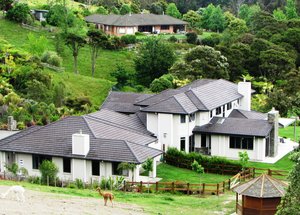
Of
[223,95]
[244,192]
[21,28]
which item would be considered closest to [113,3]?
[21,28]

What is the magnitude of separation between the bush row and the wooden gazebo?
12040 millimetres

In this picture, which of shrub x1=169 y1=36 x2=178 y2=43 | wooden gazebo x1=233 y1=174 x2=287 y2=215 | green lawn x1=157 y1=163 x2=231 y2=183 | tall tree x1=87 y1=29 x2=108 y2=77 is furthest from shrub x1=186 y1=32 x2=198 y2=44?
wooden gazebo x1=233 y1=174 x2=287 y2=215

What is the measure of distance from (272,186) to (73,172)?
13.6 metres

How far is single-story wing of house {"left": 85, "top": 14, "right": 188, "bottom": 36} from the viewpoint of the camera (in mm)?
108562

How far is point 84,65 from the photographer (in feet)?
290

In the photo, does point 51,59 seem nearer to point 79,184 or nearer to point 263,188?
point 79,184

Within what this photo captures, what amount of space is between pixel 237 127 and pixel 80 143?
→ 15.1 metres

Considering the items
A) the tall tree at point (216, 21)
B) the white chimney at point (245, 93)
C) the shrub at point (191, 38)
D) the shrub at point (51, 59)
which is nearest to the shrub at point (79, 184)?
the white chimney at point (245, 93)

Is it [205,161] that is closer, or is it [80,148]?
[80,148]

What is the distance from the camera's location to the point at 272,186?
105 feet

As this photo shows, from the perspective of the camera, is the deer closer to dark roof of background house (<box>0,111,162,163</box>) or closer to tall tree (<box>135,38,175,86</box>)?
dark roof of background house (<box>0,111,162,163</box>)

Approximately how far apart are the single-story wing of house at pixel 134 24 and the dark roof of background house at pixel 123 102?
1896 inches

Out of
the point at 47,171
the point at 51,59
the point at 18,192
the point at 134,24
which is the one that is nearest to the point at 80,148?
the point at 47,171

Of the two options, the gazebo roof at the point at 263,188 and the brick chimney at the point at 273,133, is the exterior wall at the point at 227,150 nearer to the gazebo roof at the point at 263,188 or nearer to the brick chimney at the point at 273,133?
the brick chimney at the point at 273,133
